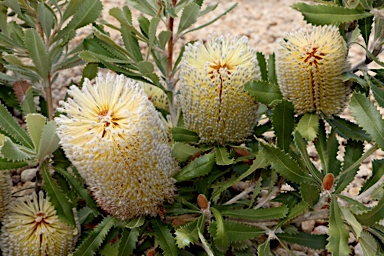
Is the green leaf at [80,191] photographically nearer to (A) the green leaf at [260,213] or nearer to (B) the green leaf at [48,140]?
(B) the green leaf at [48,140]

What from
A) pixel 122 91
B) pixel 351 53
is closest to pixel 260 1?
pixel 351 53

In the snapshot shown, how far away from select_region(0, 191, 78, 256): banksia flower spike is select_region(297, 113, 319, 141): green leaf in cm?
51

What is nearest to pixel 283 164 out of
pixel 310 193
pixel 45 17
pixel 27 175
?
pixel 310 193

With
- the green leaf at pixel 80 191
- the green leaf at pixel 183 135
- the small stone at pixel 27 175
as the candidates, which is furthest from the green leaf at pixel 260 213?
the small stone at pixel 27 175

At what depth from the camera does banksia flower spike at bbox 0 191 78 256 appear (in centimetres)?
105

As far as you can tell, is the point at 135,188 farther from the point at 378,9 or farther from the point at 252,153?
the point at 378,9

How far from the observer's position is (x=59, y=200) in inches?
41.8

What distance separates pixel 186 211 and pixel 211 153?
132 millimetres

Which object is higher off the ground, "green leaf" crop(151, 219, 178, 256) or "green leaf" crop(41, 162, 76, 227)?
"green leaf" crop(41, 162, 76, 227)

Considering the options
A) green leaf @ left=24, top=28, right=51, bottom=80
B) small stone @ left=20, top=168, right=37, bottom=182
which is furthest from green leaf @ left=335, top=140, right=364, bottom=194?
small stone @ left=20, top=168, right=37, bottom=182

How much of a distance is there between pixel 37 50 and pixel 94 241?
426 millimetres

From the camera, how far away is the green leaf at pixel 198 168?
103cm

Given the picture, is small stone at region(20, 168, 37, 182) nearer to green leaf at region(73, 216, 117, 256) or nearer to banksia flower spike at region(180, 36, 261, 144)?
green leaf at region(73, 216, 117, 256)

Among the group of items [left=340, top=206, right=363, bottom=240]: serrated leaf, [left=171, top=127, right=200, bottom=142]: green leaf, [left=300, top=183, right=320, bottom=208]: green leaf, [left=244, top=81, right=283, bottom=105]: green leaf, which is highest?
[left=244, top=81, right=283, bottom=105]: green leaf
